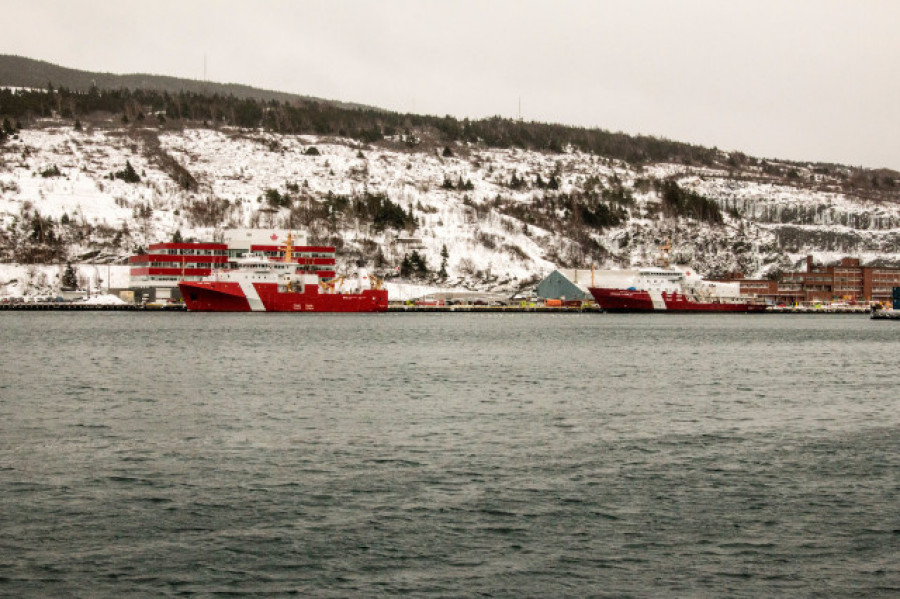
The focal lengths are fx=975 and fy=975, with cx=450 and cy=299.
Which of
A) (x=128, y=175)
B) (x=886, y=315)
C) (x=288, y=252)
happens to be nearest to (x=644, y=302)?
(x=886, y=315)

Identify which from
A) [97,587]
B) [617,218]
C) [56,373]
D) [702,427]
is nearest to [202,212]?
[617,218]

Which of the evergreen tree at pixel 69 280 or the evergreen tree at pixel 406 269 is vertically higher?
the evergreen tree at pixel 406 269

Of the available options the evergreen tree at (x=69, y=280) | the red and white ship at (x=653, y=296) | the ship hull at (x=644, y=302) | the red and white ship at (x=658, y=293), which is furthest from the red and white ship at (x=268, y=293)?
the red and white ship at (x=658, y=293)

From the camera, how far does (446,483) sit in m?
19.4

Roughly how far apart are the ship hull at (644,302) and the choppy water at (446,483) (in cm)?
8395

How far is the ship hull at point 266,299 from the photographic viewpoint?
106 meters

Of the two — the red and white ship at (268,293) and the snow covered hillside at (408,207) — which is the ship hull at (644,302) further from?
the red and white ship at (268,293)

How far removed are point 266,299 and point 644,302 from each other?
49283 mm

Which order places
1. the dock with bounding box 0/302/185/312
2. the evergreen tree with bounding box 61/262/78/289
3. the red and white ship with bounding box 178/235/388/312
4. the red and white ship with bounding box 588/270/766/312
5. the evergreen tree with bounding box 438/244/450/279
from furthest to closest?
the evergreen tree with bounding box 438/244/450/279 → the red and white ship with bounding box 588/270/766/312 → the evergreen tree with bounding box 61/262/78/289 → the dock with bounding box 0/302/185/312 → the red and white ship with bounding box 178/235/388/312

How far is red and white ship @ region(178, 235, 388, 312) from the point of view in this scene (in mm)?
106688

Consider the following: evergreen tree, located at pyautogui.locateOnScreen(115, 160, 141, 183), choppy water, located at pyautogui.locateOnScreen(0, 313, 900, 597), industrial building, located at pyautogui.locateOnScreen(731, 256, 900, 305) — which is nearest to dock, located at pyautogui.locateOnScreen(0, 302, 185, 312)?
evergreen tree, located at pyautogui.locateOnScreen(115, 160, 141, 183)

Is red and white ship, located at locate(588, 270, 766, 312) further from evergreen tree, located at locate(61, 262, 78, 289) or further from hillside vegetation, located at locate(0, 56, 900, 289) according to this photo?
evergreen tree, located at locate(61, 262, 78, 289)

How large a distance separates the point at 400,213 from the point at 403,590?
13310cm

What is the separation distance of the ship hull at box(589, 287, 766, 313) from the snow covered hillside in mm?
15027
